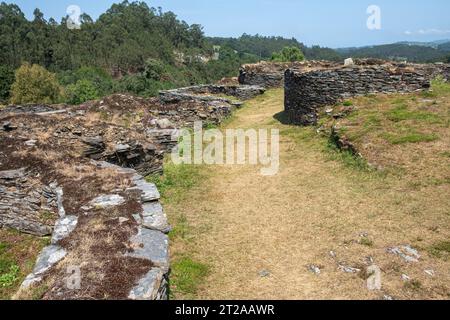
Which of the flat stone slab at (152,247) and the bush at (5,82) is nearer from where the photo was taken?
the flat stone slab at (152,247)

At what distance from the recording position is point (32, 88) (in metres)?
42.6

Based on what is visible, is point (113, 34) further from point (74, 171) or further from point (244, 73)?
point (74, 171)

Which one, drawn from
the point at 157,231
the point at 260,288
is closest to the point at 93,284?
the point at 157,231

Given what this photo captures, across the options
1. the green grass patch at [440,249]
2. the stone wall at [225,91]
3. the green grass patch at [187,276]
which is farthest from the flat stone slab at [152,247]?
the stone wall at [225,91]

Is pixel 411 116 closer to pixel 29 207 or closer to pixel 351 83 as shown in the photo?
pixel 351 83

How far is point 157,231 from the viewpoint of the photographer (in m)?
6.25

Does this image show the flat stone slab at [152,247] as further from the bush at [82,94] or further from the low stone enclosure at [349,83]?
the bush at [82,94]

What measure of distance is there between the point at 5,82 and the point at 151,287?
50.4m

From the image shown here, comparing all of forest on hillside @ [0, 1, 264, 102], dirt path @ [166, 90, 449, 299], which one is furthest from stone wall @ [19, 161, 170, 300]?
forest on hillside @ [0, 1, 264, 102]

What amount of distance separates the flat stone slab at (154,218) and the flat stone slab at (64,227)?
3.66 ft

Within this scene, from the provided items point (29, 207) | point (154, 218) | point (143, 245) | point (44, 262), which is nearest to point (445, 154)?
point (154, 218)

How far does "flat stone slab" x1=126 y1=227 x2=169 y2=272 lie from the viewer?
5.36 m

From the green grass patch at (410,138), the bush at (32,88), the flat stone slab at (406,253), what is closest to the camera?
the flat stone slab at (406,253)

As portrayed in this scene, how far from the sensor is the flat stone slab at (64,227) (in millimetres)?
5793
